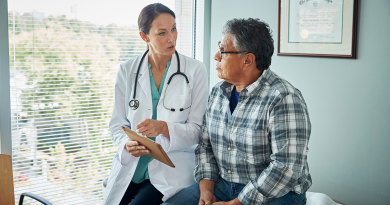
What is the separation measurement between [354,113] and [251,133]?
2.40ft

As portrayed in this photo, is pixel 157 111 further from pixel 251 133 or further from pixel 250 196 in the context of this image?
pixel 250 196

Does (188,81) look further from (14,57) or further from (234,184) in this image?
(14,57)

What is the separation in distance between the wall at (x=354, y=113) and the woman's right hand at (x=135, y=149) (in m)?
1.05

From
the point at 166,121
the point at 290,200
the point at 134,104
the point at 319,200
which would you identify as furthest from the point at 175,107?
the point at 319,200

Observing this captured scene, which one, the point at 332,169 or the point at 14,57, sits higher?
the point at 14,57

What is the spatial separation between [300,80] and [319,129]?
0.32 meters

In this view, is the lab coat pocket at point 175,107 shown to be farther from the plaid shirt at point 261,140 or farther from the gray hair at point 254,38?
the gray hair at point 254,38

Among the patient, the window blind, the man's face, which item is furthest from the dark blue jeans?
the window blind

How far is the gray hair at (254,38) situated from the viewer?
4.44 ft

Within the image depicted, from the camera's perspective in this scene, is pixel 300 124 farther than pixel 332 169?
No

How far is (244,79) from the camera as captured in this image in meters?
1.43

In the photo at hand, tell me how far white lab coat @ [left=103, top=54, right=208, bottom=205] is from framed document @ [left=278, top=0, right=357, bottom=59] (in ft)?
2.11

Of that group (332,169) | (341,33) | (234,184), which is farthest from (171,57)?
(332,169)

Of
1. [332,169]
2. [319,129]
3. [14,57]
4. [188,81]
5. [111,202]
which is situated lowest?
[111,202]
